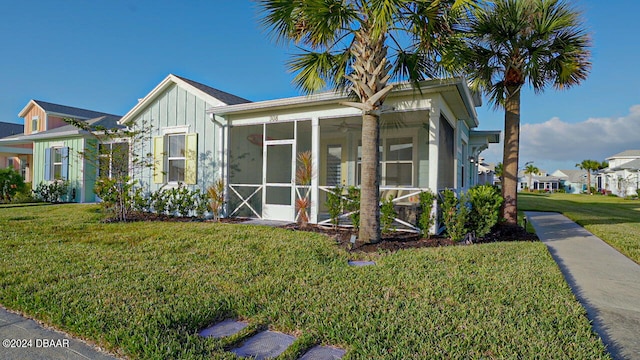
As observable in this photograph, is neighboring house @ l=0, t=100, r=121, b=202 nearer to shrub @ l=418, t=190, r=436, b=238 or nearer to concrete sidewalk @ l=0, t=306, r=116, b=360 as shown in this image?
concrete sidewalk @ l=0, t=306, r=116, b=360

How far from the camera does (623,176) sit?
1390 inches

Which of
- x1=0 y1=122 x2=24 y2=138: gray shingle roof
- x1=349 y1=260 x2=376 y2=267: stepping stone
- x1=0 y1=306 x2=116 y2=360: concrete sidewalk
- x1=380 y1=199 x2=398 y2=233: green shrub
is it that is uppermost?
x1=0 y1=122 x2=24 y2=138: gray shingle roof

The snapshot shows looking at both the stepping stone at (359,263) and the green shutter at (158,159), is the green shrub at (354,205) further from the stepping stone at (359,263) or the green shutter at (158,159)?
the green shutter at (158,159)

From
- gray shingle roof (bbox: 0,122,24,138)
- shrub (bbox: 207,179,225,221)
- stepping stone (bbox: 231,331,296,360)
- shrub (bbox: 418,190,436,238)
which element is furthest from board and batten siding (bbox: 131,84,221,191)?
gray shingle roof (bbox: 0,122,24,138)

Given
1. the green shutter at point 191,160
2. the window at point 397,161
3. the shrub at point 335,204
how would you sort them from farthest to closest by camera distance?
1. the window at point 397,161
2. the green shutter at point 191,160
3. the shrub at point 335,204

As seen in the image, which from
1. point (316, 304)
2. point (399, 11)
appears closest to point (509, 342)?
point (316, 304)

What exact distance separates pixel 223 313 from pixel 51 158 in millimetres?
15884

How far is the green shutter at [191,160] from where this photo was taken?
1020cm

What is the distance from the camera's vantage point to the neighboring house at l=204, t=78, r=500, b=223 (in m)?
7.59

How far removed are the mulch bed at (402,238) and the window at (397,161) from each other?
3.40m

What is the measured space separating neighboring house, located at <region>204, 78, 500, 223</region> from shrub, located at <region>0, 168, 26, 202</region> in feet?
27.5

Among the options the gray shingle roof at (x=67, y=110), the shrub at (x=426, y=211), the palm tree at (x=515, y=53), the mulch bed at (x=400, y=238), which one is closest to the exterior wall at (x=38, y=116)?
the gray shingle roof at (x=67, y=110)

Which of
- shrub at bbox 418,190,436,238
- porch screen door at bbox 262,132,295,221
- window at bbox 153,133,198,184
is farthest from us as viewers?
porch screen door at bbox 262,132,295,221

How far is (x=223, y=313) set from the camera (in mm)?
3068
